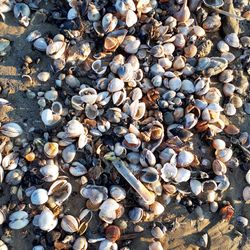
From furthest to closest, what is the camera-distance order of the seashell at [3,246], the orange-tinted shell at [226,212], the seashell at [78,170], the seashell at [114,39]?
the seashell at [114,39], the orange-tinted shell at [226,212], the seashell at [78,170], the seashell at [3,246]

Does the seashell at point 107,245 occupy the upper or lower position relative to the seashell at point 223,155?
lower

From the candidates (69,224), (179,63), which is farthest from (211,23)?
(69,224)

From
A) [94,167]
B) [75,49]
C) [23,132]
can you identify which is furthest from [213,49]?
[23,132]

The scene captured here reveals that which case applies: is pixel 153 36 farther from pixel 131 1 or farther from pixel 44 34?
pixel 44 34

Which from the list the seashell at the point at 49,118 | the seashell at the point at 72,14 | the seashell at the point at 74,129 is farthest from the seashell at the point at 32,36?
the seashell at the point at 74,129

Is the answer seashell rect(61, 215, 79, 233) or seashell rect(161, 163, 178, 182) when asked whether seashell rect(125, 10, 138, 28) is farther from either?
seashell rect(61, 215, 79, 233)

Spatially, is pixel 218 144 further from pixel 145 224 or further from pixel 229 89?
pixel 145 224

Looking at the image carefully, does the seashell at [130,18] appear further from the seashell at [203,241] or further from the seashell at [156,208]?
the seashell at [203,241]
